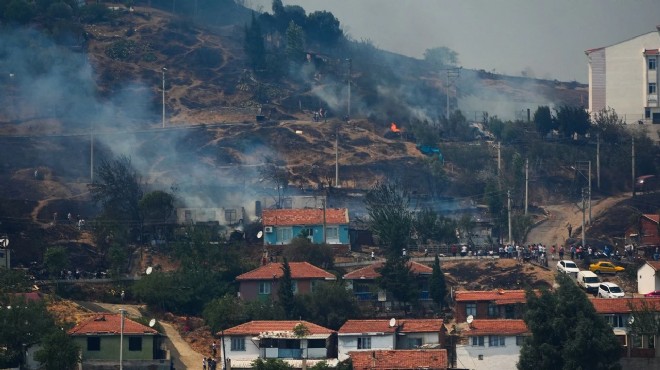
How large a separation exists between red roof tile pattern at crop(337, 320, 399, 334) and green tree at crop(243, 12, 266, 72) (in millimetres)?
62383

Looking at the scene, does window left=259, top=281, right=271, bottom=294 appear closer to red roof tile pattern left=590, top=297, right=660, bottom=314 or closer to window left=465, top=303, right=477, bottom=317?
window left=465, top=303, right=477, bottom=317

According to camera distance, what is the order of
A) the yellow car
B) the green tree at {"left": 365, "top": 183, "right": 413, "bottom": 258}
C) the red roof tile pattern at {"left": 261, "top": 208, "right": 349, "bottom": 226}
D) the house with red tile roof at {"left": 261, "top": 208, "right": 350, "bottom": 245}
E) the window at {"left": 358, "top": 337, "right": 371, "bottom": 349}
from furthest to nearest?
the red roof tile pattern at {"left": 261, "top": 208, "right": 349, "bottom": 226}, the house with red tile roof at {"left": 261, "top": 208, "right": 350, "bottom": 245}, the green tree at {"left": 365, "top": 183, "right": 413, "bottom": 258}, the yellow car, the window at {"left": 358, "top": 337, "right": 371, "bottom": 349}

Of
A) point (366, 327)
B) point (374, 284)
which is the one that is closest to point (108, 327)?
point (366, 327)

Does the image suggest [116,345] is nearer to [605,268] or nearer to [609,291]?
[609,291]

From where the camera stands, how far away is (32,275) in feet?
284

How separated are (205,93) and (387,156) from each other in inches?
799

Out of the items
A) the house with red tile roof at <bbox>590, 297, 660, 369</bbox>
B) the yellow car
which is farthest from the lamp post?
the yellow car

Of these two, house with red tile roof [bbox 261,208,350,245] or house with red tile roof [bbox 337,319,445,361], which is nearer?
house with red tile roof [bbox 337,319,445,361]

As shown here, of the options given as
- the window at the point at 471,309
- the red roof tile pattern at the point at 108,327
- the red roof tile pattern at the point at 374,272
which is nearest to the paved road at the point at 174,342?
the red roof tile pattern at the point at 108,327

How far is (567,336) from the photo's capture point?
71875 millimetres

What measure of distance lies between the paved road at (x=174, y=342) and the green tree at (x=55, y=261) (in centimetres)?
415

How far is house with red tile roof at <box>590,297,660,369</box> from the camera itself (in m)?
74.3

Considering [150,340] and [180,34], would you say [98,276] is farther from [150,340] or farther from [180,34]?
[180,34]

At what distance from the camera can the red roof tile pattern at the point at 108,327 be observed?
73688 millimetres
